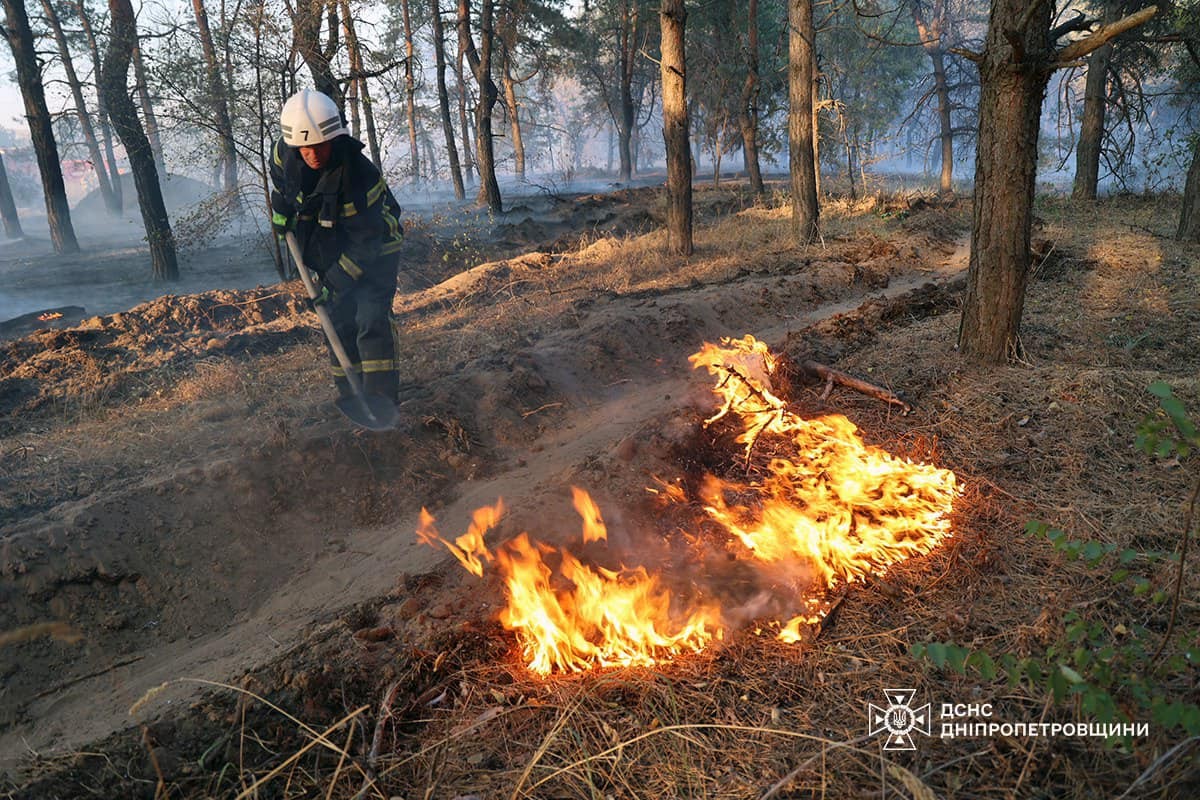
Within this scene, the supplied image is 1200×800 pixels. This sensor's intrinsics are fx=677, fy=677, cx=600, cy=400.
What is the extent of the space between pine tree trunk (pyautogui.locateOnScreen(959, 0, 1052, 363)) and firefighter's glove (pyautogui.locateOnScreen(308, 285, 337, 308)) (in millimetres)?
5219

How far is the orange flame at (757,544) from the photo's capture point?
3154 mm

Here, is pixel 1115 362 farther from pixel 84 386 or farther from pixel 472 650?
pixel 84 386

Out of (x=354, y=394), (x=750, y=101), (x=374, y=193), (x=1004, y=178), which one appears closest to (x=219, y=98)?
(x=374, y=193)

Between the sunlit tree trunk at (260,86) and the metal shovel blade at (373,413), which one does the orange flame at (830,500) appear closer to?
the metal shovel blade at (373,413)

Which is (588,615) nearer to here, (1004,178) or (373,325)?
(373,325)

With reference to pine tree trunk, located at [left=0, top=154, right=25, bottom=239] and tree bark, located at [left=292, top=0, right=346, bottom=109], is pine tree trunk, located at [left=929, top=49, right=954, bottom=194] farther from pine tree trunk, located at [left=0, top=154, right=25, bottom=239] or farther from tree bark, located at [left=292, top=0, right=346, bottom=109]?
pine tree trunk, located at [left=0, top=154, right=25, bottom=239]

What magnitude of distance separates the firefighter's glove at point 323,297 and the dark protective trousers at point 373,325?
3 cm

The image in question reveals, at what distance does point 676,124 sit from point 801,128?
2.68 m

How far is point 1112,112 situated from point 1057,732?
2327 cm

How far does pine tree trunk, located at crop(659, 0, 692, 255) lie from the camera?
1087 cm

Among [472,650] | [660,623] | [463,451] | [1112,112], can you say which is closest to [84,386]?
[463,451]

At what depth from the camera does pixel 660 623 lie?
322 cm

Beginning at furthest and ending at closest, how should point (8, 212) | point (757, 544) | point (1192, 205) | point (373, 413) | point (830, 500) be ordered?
point (8, 212), point (1192, 205), point (373, 413), point (830, 500), point (757, 544)

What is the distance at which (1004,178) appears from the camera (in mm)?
5258
